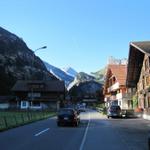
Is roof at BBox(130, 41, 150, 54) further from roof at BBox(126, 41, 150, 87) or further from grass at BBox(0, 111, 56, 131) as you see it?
grass at BBox(0, 111, 56, 131)

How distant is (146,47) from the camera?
53.2 meters

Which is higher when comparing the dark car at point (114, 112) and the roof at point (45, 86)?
the roof at point (45, 86)

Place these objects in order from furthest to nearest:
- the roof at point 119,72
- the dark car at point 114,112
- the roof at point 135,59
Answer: the roof at point 119,72 < the dark car at point 114,112 < the roof at point 135,59

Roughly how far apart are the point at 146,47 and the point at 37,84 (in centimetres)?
6662

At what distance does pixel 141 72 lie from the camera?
2522 inches

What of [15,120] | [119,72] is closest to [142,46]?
[15,120]

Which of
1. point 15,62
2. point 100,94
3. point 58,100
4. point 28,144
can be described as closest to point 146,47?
point 28,144

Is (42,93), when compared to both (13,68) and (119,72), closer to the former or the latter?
(119,72)

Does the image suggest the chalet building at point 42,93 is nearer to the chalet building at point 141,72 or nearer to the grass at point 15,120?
the chalet building at point 141,72

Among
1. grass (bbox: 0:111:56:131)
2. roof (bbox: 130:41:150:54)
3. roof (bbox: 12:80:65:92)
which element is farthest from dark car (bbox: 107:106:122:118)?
roof (bbox: 12:80:65:92)

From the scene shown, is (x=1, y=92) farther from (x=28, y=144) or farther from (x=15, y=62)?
(x=28, y=144)

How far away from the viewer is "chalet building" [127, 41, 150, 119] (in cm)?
5531

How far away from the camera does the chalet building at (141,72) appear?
55312mm

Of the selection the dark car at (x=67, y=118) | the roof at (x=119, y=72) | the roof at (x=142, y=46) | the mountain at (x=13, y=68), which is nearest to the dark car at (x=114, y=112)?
the roof at (x=142, y=46)
